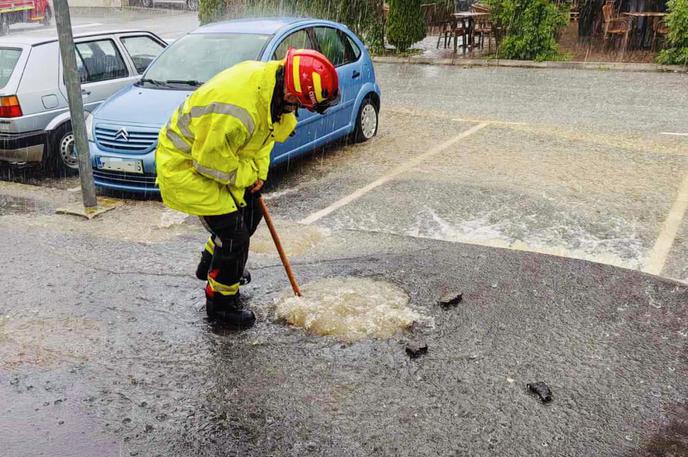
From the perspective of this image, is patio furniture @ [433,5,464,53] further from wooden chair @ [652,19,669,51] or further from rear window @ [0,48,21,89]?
rear window @ [0,48,21,89]

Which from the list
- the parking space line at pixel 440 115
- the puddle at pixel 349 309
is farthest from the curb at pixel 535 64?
the puddle at pixel 349 309

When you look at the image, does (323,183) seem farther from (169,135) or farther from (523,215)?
(169,135)

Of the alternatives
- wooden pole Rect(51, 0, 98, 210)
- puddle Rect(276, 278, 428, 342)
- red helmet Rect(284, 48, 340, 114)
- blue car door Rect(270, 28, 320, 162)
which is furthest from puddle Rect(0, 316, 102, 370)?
blue car door Rect(270, 28, 320, 162)

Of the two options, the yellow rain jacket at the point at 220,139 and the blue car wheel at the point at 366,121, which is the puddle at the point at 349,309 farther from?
the blue car wheel at the point at 366,121

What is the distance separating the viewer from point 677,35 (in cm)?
1417

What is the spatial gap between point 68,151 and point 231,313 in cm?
481

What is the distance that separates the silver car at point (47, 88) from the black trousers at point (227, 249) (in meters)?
4.40

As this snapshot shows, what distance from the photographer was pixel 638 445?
3252 mm

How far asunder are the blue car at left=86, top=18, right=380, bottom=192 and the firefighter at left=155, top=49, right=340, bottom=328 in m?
2.87

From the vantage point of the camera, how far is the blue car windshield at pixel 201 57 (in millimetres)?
7429

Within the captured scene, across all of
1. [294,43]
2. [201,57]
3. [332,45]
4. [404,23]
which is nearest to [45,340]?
[201,57]

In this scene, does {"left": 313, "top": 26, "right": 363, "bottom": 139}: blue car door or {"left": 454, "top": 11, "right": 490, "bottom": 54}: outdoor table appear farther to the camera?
{"left": 454, "top": 11, "right": 490, "bottom": 54}: outdoor table

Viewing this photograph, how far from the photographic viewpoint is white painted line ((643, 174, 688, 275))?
5.27 m

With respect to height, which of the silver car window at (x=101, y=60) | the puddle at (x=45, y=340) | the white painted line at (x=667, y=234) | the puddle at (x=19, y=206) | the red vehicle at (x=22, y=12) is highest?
the silver car window at (x=101, y=60)
